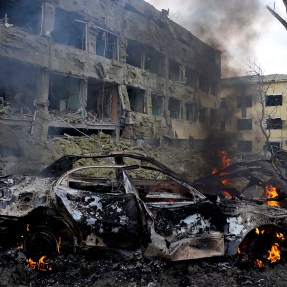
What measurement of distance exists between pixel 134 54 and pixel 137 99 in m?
3.37

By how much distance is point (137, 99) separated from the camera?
74.7ft

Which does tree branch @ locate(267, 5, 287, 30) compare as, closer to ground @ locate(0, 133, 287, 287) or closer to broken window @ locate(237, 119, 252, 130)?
ground @ locate(0, 133, 287, 287)

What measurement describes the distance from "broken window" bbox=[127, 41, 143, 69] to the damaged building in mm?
72

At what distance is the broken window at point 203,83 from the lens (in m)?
30.8

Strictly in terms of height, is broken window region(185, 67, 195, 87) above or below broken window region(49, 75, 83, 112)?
above

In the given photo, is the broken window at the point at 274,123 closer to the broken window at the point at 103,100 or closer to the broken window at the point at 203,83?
the broken window at the point at 203,83

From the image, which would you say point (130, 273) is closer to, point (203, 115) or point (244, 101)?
point (203, 115)

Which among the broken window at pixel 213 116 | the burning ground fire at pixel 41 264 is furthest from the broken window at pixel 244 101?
the burning ground fire at pixel 41 264

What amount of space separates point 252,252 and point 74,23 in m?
16.6

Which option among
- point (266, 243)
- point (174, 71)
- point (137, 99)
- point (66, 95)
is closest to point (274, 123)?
point (174, 71)

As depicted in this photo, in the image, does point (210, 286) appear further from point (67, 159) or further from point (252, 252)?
point (67, 159)

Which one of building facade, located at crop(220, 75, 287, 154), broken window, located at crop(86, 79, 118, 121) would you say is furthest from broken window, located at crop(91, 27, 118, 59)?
building facade, located at crop(220, 75, 287, 154)

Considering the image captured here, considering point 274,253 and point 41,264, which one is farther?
point 274,253

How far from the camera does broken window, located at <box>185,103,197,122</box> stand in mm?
28323
